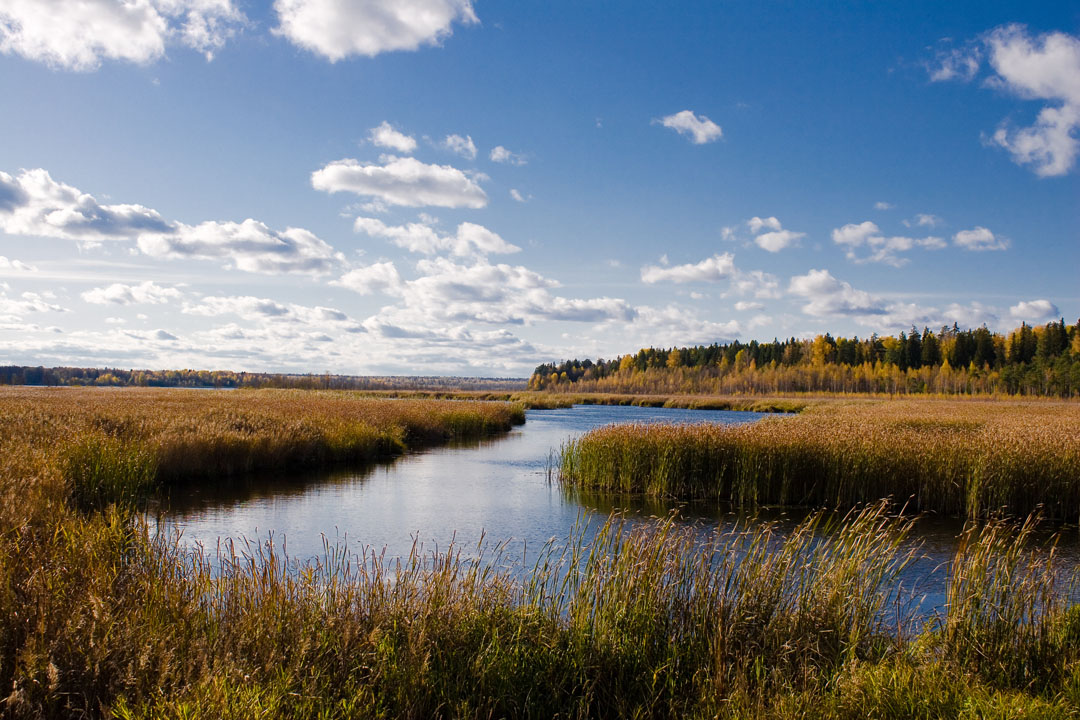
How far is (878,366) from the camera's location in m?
114

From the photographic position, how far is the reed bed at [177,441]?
12.9 meters

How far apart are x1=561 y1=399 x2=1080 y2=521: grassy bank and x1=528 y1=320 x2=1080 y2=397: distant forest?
291ft

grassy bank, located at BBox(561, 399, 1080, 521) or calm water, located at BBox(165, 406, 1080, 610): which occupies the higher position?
grassy bank, located at BBox(561, 399, 1080, 521)

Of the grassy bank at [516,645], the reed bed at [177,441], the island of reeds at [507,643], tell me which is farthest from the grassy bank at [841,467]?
the grassy bank at [516,645]

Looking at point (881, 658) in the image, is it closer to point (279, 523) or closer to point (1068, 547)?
point (1068, 547)

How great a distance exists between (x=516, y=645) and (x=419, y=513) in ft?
31.6

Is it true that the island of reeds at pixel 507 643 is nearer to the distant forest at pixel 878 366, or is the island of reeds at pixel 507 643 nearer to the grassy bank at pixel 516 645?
the grassy bank at pixel 516 645

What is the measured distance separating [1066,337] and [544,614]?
13169 cm

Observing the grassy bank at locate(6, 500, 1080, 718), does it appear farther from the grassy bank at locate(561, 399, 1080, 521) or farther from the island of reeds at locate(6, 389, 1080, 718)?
the grassy bank at locate(561, 399, 1080, 521)

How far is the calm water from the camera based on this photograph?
11722 millimetres

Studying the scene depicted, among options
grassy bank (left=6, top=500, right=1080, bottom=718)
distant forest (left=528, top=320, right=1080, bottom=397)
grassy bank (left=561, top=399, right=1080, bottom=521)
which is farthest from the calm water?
distant forest (left=528, top=320, right=1080, bottom=397)

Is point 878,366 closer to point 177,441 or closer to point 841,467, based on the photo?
point 841,467

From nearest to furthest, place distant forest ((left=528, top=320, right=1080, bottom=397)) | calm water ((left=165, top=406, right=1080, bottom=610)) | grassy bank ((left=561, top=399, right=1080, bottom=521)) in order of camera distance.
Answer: calm water ((left=165, top=406, right=1080, bottom=610)) < grassy bank ((left=561, top=399, right=1080, bottom=521)) < distant forest ((left=528, top=320, right=1080, bottom=397))

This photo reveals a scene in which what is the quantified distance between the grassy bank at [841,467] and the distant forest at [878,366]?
291ft
